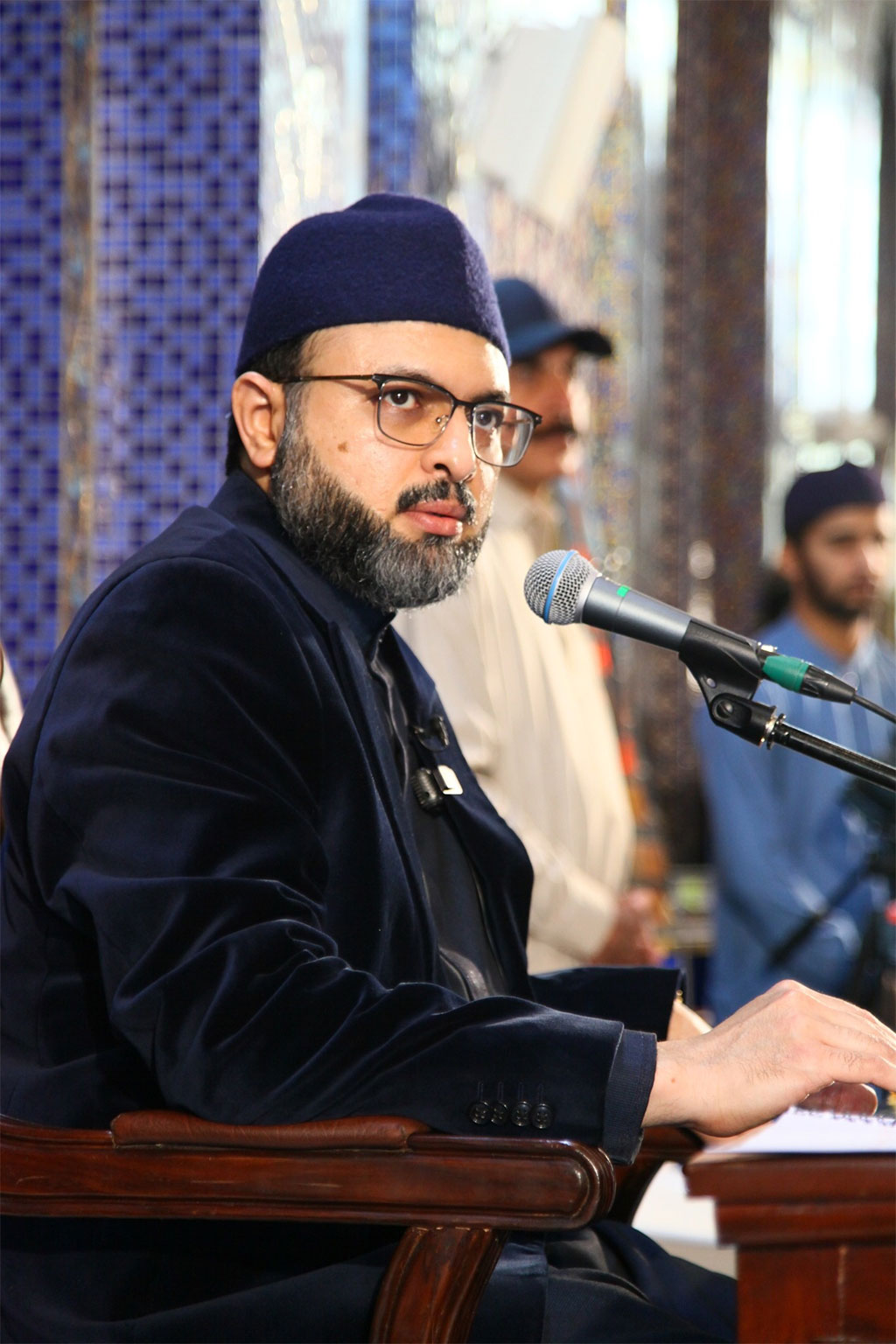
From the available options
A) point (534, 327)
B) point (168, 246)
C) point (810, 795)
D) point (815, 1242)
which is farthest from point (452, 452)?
point (810, 795)

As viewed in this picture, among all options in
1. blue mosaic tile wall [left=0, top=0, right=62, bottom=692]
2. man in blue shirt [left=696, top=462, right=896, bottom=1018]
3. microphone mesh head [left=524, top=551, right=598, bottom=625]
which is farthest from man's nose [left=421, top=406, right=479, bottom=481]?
man in blue shirt [left=696, top=462, right=896, bottom=1018]

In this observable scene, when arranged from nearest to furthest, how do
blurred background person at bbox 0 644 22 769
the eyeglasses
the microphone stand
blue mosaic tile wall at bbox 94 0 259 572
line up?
the microphone stand → the eyeglasses → blurred background person at bbox 0 644 22 769 → blue mosaic tile wall at bbox 94 0 259 572

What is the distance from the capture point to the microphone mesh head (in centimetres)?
175

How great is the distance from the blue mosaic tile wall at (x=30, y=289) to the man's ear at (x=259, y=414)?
6.01 ft

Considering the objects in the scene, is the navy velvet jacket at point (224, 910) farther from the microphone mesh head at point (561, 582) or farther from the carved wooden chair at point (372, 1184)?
the microphone mesh head at point (561, 582)

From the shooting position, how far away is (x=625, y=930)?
3.41m

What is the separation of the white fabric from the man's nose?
1118 millimetres

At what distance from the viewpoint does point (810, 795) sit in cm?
442

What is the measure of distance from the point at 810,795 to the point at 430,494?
2597mm

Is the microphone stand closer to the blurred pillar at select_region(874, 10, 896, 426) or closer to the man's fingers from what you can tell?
the man's fingers

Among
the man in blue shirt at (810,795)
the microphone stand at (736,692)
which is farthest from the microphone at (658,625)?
the man in blue shirt at (810,795)

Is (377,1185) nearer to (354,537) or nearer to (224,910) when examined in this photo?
(224,910)

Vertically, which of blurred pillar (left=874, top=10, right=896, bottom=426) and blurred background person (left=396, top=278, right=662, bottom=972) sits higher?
blurred pillar (left=874, top=10, right=896, bottom=426)

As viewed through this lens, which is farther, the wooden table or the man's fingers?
the man's fingers
